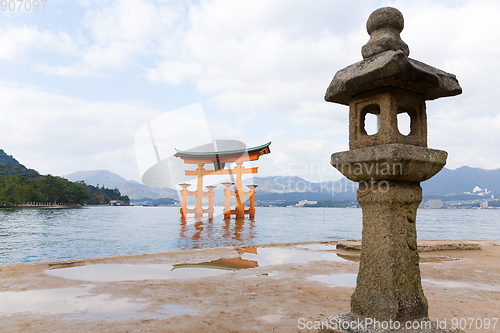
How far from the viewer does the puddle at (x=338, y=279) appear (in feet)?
19.7

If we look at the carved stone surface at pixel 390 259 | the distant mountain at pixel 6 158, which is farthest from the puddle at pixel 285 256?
the distant mountain at pixel 6 158

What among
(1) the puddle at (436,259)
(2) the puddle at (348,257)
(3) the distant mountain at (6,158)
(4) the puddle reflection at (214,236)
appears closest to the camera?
(1) the puddle at (436,259)

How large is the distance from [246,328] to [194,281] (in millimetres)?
2889

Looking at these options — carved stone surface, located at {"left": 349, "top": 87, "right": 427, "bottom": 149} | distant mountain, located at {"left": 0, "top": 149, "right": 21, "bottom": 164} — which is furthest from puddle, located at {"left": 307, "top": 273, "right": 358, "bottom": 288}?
distant mountain, located at {"left": 0, "top": 149, "right": 21, "bottom": 164}

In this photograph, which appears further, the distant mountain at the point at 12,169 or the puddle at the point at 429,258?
the distant mountain at the point at 12,169

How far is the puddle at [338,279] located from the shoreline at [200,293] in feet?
0.08

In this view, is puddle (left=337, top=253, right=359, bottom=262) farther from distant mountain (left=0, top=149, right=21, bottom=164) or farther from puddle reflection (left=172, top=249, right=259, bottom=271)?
distant mountain (left=0, top=149, right=21, bottom=164)

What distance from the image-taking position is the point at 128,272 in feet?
23.5

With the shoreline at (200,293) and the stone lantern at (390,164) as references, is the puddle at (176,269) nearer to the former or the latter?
the shoreline at (200,293)

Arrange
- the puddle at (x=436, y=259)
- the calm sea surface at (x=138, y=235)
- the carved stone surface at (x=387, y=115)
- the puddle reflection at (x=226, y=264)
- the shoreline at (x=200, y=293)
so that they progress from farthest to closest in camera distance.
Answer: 1. the calm sea surface at (x=138, y=235)
2. the puddle at (x=436, y=259)
3. the puddle reflection at (x=226, y=264)
4. the shoreline at (x=200, y=293)
5. the carved stone surface at (x=387, y=115)

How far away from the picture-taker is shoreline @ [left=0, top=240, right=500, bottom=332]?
3783 millimetres

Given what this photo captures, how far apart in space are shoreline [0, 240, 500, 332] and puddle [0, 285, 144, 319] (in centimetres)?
1

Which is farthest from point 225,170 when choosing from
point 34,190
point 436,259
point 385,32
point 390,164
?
point 34,190

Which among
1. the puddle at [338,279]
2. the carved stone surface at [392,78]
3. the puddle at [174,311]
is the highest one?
the carved stone surface at [392,78]
